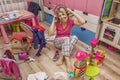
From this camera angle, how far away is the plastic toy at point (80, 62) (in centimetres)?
125

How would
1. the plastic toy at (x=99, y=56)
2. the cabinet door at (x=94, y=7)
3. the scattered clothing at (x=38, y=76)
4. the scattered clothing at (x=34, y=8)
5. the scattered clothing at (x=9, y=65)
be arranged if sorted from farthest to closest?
the scattered clothing at (x=34, y=8), the cabinet door at (x=94, y=7), the plastic toy at (x=99, y=56), the scattered clothing at (x=38, y=76), the scattered clothing at (x=9, y=65)

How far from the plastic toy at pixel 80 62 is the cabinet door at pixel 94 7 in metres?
0.97

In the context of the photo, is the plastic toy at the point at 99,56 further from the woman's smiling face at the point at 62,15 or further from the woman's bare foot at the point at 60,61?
the woman's smiling face at the point at 62,15

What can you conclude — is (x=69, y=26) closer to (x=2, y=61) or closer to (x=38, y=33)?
(x=38, y=33)

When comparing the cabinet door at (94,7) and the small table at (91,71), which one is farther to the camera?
the cabinet door at (94,7)

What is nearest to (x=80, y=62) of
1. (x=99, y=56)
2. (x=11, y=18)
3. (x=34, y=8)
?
(x=99, y=56)

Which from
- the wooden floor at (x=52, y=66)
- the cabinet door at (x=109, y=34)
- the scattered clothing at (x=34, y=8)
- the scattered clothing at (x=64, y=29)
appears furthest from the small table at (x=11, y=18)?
the cabinet door at (x=109, y=34)

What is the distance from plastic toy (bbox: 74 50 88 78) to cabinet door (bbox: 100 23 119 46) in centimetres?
94

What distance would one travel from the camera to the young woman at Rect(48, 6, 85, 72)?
5.92 feet

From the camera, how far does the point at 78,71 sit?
1.39 m

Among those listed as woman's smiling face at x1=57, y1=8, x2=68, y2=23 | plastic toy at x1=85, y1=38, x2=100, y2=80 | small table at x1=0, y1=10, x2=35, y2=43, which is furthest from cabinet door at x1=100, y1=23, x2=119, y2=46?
small table at x1=0, y1=10, x2=35, y2=43

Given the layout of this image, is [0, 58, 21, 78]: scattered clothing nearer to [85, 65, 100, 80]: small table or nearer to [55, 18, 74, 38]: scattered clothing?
[85, 65, 100, 80]: small table

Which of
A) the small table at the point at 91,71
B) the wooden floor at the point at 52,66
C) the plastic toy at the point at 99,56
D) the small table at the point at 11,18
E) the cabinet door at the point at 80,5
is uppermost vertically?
the cabinet door at the point at 80,5

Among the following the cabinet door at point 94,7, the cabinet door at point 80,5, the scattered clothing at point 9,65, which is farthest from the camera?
the cabinet door at point 80,5
